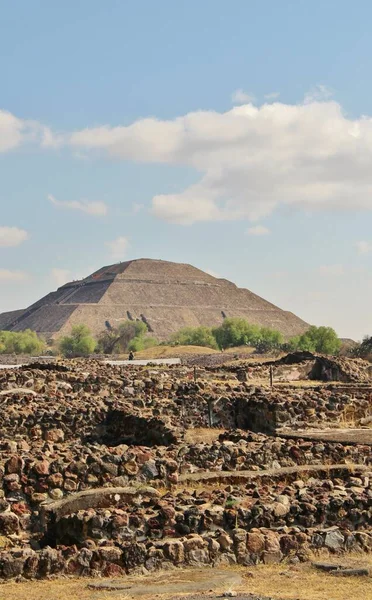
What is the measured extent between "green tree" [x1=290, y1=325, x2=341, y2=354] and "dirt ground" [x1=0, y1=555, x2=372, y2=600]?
8425 centimetres

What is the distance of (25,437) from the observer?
52.9 ft

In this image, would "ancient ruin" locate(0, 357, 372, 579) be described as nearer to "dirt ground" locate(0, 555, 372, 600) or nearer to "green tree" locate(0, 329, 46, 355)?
"dirt ground" locate(0, 555, 372, 600)

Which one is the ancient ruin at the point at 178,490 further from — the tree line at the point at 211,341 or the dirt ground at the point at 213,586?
the tree line at the point at 211,341

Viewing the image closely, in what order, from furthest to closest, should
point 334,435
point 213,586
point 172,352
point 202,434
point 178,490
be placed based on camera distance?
point 172,352 < point 202,434 < point 334,435 < point 178,490 < point 213,586

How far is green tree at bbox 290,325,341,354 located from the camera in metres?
92.5

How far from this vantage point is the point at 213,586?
7152 millimetres

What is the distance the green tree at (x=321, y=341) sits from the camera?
92456 millimetres

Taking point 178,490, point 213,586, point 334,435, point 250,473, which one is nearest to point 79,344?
point 334,435

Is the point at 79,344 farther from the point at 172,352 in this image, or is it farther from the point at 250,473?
the point at 250,473

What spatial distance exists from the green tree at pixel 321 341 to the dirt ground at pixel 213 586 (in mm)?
84247

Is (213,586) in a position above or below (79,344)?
below

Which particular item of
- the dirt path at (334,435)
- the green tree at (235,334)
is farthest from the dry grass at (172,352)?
the dirt path at (334,435)

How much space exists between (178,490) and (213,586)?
311cm

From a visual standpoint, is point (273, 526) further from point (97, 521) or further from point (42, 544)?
point (42, 544)
